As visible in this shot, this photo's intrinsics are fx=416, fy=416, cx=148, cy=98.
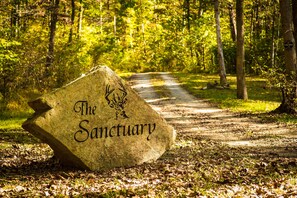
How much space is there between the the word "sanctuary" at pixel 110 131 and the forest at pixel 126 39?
22.7 feet

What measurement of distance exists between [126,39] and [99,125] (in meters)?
43.1

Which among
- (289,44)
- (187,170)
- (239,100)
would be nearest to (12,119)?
(187,170)

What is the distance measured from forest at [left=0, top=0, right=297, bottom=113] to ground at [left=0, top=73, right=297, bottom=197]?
3401 millimetres

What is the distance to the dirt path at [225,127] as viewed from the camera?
38.2ft

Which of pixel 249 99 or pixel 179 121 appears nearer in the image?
pixel 179 121

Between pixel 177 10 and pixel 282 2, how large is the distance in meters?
38.9

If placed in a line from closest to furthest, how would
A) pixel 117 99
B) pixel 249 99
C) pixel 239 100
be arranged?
pixel 117 99
pixel 239 100
pixel 249 99

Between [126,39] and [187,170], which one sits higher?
[126,39]

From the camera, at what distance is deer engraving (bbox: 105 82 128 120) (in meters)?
8.84

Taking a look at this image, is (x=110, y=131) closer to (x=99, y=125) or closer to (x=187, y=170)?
(x=99, y=125)

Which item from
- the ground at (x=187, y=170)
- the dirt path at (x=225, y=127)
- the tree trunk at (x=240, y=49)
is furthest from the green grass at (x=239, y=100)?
the ground at (x=187, y=170)

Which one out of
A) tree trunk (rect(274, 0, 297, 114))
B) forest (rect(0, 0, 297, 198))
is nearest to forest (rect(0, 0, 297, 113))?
forest (rect(0, 0, 297, 198))

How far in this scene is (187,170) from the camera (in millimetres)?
8156

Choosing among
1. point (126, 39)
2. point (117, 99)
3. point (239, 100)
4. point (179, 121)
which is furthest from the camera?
point (126, 39)
